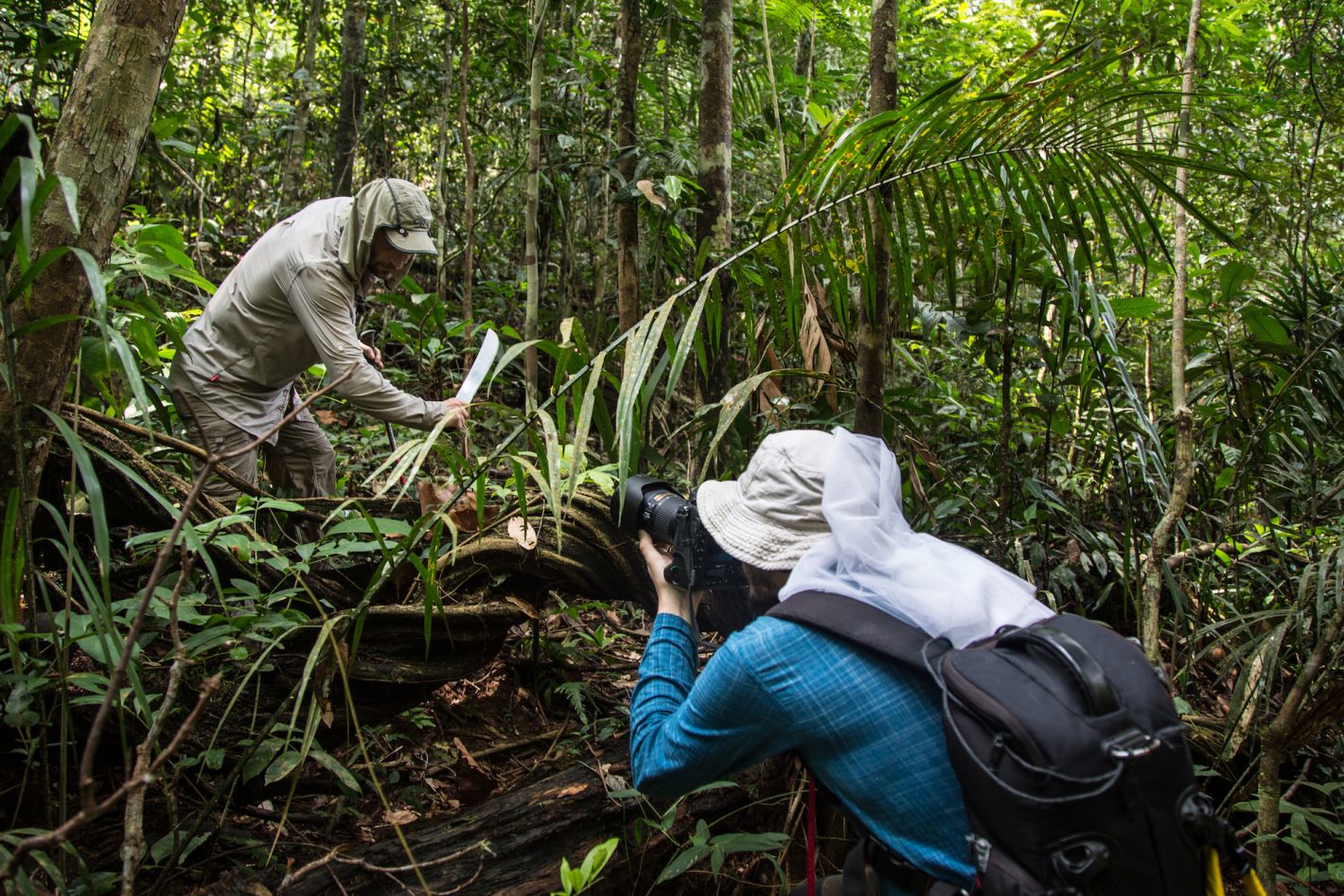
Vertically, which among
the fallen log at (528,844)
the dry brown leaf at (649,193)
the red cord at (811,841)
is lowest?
the fallen log at (528,844)

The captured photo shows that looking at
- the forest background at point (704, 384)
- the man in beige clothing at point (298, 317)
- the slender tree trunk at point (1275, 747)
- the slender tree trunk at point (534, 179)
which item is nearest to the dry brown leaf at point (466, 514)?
the forest background at point (704, 384)

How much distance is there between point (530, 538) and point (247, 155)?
6.85 meters

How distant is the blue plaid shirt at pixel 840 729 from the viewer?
147 cm

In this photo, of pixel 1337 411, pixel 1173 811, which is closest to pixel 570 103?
pixel 1337 411

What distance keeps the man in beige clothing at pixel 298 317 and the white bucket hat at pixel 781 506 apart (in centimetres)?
173

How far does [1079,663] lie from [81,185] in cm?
214

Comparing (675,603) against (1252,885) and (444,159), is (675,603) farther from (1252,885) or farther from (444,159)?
(444,159)

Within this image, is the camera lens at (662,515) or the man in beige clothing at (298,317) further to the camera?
the man in beige clothing at (298,317)

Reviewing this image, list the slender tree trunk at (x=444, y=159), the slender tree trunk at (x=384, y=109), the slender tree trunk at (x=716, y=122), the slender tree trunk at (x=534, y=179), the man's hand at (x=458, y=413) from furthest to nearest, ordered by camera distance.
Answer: the slender tree trunk at (x=384, y=109), the slender tree trunk at (x=444, y=159), the slender tree trunk at (x=534, y=179), the slender tree trunk at (x=716, y=122), the man's hand at (x=458, y=413)

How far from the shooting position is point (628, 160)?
420cm

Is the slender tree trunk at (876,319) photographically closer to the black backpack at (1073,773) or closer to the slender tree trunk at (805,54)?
the black backpack at (1073,773)

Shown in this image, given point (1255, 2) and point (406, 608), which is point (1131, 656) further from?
point (1255, 2)

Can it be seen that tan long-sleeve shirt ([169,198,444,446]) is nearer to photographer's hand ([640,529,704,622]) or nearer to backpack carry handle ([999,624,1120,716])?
photographer's hand ([640,529,704,622])

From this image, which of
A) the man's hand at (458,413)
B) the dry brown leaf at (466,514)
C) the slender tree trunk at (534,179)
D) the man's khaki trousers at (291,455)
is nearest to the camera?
the man's hand at (458,413)
